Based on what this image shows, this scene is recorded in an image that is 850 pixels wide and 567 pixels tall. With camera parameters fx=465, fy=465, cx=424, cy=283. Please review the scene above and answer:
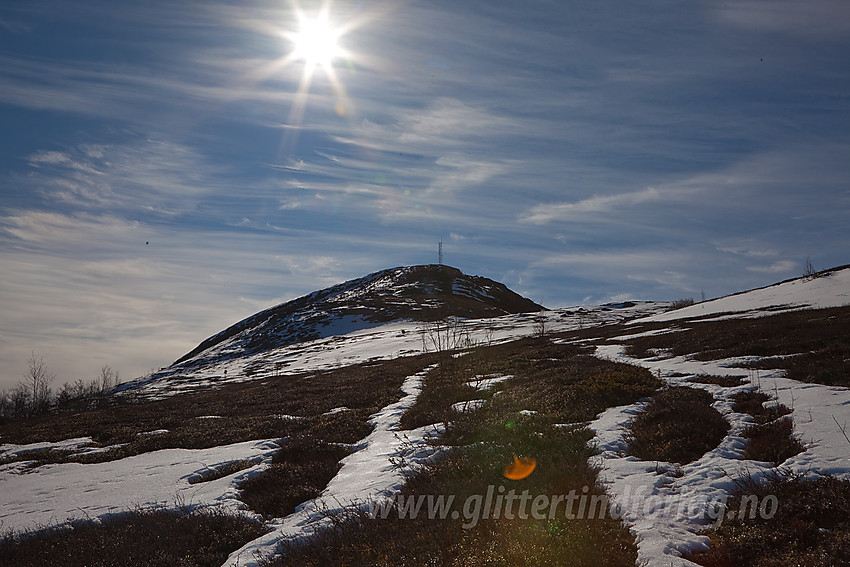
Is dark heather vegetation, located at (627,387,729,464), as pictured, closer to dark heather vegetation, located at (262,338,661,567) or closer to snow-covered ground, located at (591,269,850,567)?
snow-covered ground, located at (591,269,850,567)

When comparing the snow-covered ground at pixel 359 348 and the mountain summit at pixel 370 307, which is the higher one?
the mountain summit at pixel 370 307

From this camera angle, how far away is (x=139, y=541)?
8.63m

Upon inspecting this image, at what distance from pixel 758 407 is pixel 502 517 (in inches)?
337

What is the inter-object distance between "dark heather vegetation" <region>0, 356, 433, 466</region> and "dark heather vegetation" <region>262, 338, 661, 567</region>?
6402mm

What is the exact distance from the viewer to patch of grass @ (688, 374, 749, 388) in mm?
14922

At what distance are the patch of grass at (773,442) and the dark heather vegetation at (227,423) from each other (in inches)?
455

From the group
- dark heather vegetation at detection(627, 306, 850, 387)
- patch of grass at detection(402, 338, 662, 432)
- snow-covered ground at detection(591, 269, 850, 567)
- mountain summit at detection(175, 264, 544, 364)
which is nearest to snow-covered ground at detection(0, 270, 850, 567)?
snow-covered ground at detection(591, 269, 850, 567)

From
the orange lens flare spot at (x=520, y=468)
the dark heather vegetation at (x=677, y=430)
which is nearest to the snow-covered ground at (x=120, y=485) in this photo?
the orange lens flare spot at (x=520, y=468)

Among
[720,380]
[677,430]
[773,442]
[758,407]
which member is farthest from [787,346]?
[773,442]

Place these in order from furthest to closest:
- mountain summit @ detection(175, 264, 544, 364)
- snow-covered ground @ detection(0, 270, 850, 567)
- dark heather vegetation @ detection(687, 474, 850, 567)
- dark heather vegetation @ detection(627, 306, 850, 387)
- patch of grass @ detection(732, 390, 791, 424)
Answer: mountain summit @ detection(175, 264, 544, 364)
dark heather vegetation @ detection(627, 306, 850, 387)
patch of grass @ detection(732, 390, 791, 424)
snow-covered ground @ detection(0, 270, 850, 567)
dark heather vegetation @ detection(687, 474, 850, 567)

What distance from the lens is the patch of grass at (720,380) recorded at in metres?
14.9

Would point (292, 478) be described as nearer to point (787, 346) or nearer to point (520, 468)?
point (520, 468)

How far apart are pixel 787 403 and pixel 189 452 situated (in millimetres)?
18508

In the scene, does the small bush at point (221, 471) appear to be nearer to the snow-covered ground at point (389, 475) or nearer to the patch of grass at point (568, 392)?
the snow-covered ground at point (389, 475)
